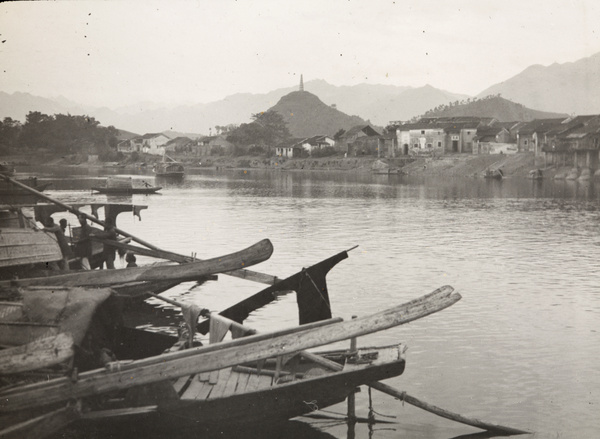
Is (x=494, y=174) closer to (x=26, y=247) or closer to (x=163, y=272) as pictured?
(x=26, y=247)

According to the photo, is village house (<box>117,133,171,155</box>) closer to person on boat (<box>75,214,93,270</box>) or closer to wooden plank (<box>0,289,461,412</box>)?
person on boat (<box>75,214,93,270</box>)

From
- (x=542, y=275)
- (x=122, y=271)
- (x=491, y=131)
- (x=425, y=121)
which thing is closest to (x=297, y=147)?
(x=425, y=121)

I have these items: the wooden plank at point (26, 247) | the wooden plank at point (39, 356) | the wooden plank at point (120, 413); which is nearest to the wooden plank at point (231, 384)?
the wooden plank at point (120, 413)

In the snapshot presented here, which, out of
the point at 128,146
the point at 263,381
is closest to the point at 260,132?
the point at 128,146

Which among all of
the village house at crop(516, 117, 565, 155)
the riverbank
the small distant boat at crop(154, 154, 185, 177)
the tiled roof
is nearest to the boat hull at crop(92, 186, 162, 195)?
the riverbank

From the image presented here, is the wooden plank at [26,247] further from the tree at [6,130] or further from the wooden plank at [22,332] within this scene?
the tree at [6,130]

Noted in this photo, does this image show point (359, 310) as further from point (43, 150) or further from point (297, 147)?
point (297, 147)
